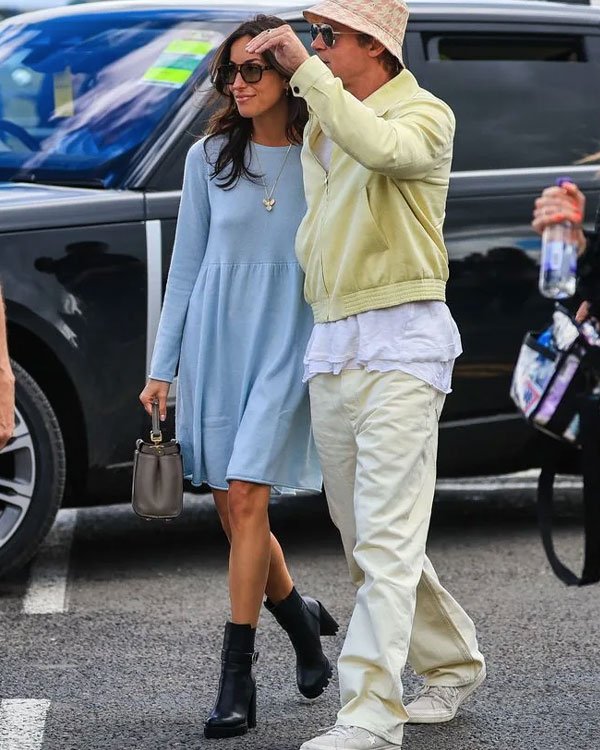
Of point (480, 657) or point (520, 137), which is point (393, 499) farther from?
point (520, 137)

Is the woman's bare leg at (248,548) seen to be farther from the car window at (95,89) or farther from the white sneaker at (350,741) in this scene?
the car window at (95,89)

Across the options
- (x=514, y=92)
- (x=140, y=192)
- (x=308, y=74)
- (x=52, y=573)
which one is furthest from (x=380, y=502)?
(x=514, y=92)

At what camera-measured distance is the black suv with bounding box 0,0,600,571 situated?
19.0 ft

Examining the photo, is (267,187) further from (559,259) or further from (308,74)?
(559,259)

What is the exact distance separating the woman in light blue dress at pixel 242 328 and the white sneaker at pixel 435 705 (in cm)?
41

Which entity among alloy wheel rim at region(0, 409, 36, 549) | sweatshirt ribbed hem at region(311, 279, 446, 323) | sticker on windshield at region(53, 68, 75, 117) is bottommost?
alloy wheel rim at region(0, 409, 36, 549)

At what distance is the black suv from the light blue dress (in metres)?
1.31

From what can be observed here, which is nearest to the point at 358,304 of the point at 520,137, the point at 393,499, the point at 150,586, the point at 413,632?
the point at 393,499

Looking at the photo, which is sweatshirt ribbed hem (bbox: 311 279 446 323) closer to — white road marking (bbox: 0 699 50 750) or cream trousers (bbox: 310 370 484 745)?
cream trousers (bbox: 310 370 484 745)

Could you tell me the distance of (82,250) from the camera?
579cm

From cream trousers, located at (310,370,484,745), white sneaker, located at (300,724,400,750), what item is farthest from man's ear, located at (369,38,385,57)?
white sneaker, located at (300,724,400,750)

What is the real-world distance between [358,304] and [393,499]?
0.46 meters

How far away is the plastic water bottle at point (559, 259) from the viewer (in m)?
3.80

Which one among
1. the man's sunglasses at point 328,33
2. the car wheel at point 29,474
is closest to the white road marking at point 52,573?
the car wheel at point 29,474
